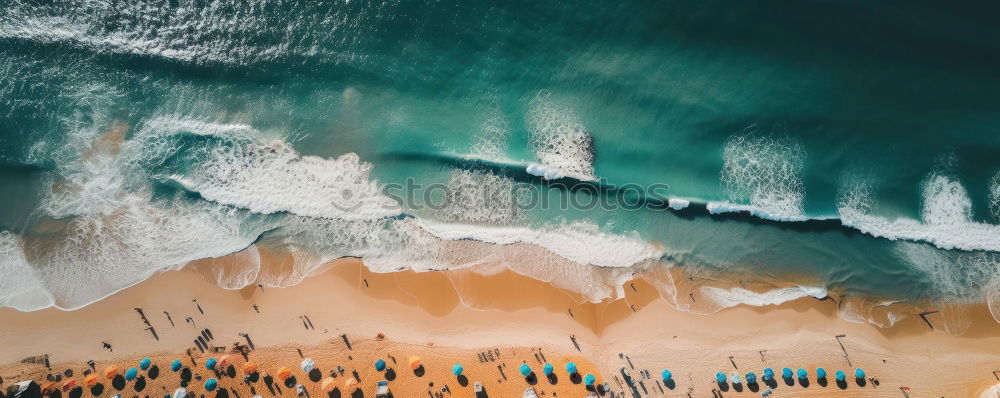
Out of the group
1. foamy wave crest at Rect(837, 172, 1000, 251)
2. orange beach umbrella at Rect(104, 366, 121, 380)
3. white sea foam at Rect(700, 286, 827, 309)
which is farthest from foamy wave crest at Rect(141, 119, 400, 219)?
foamy wave crest at Rect(837, 172, 1000, 251)

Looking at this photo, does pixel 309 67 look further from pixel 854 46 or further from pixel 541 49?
pixel 854 46

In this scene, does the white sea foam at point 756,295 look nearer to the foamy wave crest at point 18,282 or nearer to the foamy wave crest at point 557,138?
the foamy wave crest at point 557,138

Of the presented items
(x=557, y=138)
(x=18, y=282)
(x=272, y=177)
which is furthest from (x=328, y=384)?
(x=557, y=138)

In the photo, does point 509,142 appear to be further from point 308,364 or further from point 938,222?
point 938,222

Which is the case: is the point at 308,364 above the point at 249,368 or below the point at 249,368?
above

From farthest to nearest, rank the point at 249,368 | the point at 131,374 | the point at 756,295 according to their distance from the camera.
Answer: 1. the point at 756,295
2. the point at 249,368
3. the point at 131,374

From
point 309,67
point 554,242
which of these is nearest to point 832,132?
point 554,242
